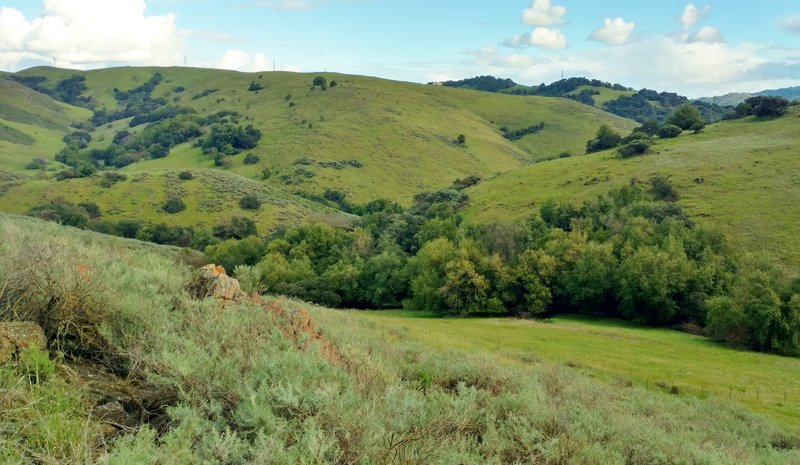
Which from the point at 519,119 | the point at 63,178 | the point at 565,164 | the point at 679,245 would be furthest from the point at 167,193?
the point at 519,119

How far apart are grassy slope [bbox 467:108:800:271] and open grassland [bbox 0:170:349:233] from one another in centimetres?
3322

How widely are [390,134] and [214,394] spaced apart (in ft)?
482

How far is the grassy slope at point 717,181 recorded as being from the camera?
185ft

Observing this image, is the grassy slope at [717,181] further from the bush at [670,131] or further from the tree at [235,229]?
the tree at [235,229]

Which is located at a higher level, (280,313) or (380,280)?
(280,313)

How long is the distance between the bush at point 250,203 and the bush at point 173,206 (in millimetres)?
11422

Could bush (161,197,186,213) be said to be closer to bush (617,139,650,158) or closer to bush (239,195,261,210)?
bush (239,195,261,210)

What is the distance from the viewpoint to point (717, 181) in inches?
2670

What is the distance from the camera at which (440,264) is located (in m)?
57.6

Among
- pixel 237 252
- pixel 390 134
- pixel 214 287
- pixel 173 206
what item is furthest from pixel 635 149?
pixel 214 287

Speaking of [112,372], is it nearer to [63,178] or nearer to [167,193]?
[167,193]

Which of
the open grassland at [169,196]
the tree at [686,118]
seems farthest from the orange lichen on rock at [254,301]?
A: the tree at [686,118]

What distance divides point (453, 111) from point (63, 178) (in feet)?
404

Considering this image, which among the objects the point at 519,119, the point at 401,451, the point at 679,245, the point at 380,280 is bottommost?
the point at 380,280
